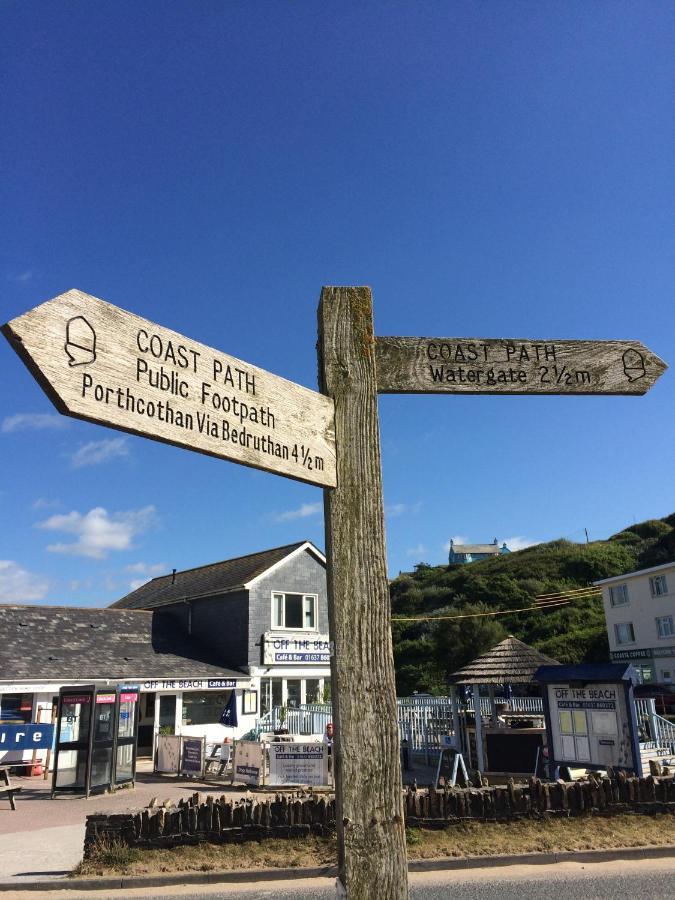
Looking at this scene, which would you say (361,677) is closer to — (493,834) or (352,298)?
(352,298)

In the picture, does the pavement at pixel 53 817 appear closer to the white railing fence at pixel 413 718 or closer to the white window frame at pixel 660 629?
the white railing fence at pixel 413 718

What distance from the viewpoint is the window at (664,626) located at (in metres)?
37.1

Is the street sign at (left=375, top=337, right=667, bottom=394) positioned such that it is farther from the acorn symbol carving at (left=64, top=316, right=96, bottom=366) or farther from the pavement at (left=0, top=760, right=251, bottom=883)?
the pavement at (left=0, top=760, right=251, bottom=883)

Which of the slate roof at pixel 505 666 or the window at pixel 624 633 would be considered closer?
the slate roof at pixel 505 666

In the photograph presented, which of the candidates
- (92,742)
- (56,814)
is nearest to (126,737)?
(92,742)

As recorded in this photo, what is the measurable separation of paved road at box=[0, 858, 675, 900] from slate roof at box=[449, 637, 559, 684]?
26.8ft

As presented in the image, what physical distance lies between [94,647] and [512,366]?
2478 centimetres

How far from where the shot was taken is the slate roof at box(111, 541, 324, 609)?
93.4 ft

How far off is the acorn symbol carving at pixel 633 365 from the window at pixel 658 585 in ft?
128

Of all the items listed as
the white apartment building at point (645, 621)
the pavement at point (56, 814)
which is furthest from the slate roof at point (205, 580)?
the white apartment building at point (645, 621)

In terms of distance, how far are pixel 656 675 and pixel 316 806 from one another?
32.8 metres

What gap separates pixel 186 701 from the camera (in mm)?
25422

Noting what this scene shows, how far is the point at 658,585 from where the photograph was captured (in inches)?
1510

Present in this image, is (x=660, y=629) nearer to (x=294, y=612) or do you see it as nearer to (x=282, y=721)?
(x=294, y=612)
